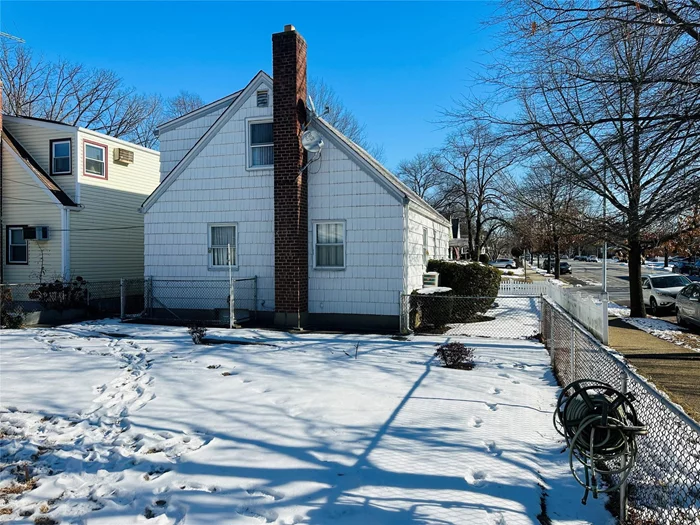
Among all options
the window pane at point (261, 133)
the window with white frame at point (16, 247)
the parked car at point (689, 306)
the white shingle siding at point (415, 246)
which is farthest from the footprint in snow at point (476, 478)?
the window with white frame at point (16, 247)

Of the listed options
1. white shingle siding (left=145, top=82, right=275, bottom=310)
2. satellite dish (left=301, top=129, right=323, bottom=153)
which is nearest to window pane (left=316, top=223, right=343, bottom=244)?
white shingle siding (left=145, top=82, right=275, bottom=310)

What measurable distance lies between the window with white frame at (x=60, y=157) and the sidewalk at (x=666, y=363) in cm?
1848

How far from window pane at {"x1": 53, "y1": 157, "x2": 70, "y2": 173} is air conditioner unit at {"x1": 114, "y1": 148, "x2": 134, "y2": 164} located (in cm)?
184

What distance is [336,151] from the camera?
41.5ft

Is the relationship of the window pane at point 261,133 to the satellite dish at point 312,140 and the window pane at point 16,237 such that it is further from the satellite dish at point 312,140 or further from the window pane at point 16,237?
the window pane at point 16,237

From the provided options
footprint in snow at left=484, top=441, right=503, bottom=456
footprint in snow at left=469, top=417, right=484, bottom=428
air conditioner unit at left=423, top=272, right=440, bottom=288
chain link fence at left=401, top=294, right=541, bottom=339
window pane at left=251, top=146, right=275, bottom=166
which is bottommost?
footprint in snow at left=484, top=441, right=503, bottom=456

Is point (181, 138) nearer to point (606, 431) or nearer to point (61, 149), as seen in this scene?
point (61, 149)

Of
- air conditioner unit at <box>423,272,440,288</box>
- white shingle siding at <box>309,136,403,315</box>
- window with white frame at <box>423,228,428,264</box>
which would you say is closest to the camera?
white shingle siding at <box>309,136,403,315</box>

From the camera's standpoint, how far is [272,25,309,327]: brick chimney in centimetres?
1242

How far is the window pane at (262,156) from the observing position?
13.3 metres

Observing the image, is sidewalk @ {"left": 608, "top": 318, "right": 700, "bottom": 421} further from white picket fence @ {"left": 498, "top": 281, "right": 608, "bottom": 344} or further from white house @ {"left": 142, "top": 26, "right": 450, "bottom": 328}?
white house @ {"left": 142, "top": 26, "right": 450, "bottom": 328}

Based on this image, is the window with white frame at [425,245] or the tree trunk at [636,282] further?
the tree trunk at [636,282]

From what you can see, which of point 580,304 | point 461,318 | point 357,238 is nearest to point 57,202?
point 357,238

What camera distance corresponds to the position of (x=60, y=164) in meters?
17.4
